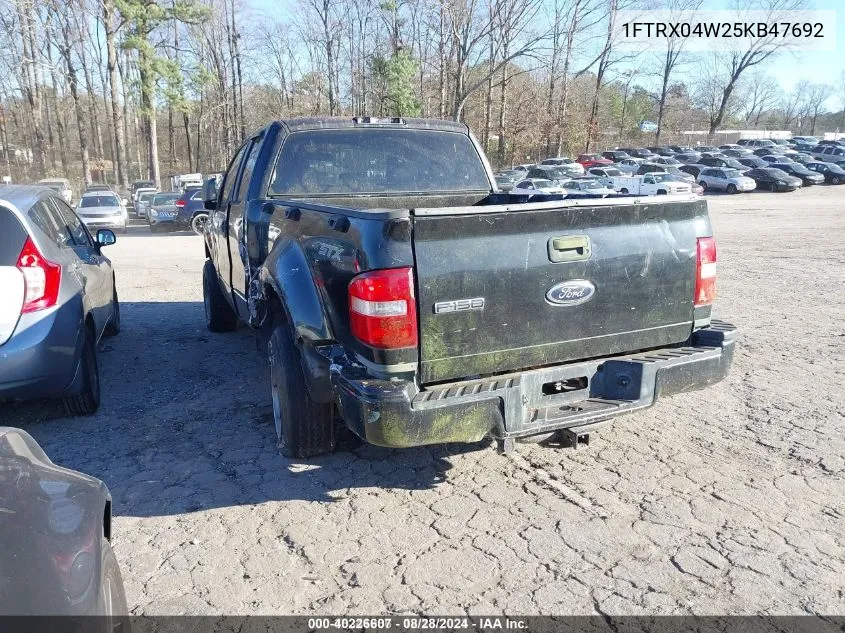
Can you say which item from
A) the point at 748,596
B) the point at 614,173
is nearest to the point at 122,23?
the point at 614,173

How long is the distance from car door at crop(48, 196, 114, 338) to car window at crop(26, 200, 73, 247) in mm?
92

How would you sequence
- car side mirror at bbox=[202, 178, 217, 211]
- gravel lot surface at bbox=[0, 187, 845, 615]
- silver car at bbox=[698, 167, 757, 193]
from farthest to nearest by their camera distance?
silver car at bbox=[698, 167, 757, 193] → car side mirror at bbox=[202, 178, 217, 211] → gravel lot surface at bbox=[0, 187, 845, 615]

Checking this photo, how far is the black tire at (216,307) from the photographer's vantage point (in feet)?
23.6

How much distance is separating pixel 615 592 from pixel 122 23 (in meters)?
42.2

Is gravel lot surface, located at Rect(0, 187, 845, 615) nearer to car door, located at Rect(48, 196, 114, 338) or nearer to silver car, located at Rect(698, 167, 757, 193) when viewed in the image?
car door, located at Rect(48, 196, 114, 338)

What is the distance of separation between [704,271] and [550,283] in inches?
39.3

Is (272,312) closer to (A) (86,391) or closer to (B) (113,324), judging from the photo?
(A) (86,391)

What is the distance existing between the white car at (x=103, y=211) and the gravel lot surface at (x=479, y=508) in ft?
66.9

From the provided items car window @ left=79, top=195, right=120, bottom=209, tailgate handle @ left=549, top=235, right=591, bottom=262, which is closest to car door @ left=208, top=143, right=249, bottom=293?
tailgate handle @ left=549, top=235, right=591, bottom=262

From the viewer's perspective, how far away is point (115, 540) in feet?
10.6

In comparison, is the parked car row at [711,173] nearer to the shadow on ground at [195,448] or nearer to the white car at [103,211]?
the white car at [103,211]

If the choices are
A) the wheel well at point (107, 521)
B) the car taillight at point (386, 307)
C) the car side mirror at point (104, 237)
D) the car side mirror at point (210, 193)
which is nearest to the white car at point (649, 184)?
the car side mirror at point (210, 193)

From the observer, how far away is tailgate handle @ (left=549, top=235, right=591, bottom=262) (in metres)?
3.22

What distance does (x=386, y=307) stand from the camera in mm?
2951
